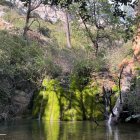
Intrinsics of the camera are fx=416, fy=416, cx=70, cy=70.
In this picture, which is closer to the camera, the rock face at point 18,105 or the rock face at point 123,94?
the rock face at point 123,94

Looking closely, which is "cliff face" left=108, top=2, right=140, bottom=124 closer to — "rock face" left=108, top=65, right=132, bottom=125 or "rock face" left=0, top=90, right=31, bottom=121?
"rock face" left=108, top=65, right=132, bottom=125

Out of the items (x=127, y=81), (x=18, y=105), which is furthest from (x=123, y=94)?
(x=18, y=105)

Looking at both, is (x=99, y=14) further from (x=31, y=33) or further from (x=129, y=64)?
(x=129, y=64)

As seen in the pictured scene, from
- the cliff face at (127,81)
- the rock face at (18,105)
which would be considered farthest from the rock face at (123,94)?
the rock face at (18,105)

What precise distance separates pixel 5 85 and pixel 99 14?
1748 cm

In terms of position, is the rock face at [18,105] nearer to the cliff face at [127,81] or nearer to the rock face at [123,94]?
the rock face at [123,94]

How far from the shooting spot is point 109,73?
3700 cm

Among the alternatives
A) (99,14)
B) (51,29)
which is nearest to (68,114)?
(99,14)

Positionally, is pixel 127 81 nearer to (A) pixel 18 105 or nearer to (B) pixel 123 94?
(B) pixel 123 94

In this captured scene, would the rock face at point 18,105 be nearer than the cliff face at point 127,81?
No

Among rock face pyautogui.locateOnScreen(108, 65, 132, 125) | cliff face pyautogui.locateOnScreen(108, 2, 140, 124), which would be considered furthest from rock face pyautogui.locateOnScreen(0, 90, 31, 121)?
cliff face pyautogui.locateOnScreen(108, 2, 140, 124)

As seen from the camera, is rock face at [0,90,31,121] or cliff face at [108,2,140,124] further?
rock face at [0,90,31,121]

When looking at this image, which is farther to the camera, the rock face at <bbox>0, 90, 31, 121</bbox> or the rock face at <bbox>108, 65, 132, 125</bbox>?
the rock face at <bbox>0, 90, 31, 121</bbox>

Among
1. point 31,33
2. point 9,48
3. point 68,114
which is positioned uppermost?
point 31,33
